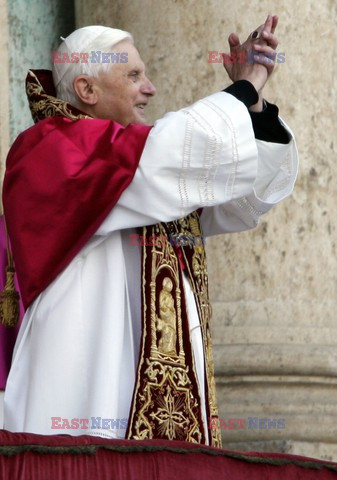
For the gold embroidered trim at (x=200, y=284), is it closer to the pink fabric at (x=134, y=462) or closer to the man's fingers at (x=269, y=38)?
the man's fingers at (x=269, y=38)

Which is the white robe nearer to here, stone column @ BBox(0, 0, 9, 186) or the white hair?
the white hair

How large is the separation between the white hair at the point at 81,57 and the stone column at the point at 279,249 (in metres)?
0.81

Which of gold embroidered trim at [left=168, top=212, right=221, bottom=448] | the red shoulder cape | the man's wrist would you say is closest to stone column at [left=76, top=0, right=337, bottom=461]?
gold embroidered trim at [left=168, top=212, right=221, bottom=448]

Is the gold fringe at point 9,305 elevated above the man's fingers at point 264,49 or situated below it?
below

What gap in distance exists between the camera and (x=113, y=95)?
15.3 ft

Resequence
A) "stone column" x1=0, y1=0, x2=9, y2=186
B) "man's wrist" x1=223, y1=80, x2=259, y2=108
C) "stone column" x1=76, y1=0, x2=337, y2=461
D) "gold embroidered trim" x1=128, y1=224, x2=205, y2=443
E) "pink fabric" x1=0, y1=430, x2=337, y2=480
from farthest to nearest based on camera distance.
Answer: "stone column" x1=0, y1=0, x2=9, y2=186 < "stone column" x1=76, y1=0, x2=337, y2=461 < "man's wrist" x1=223, y1=80, x2=259, y2=108 < "gold embroidered trim" x1=128, y1=224, x2=205, y2=443 < "pink fabric" x1=0, y1=430, x2=337, y2=480

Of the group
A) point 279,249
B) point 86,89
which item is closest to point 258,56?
point 86,89

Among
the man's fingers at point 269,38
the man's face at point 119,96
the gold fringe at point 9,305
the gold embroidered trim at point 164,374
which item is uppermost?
the man's fingers at point 269,38

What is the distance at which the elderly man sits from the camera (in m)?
4.25

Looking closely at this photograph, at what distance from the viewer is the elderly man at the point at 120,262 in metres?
4.25

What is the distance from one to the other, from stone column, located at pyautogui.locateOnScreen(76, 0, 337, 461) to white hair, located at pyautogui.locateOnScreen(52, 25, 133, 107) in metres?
0.81

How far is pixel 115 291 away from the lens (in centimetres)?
431

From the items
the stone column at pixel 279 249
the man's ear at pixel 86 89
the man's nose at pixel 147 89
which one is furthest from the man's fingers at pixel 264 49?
the stone column at pixel 279 249

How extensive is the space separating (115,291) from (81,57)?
2.64 ft
